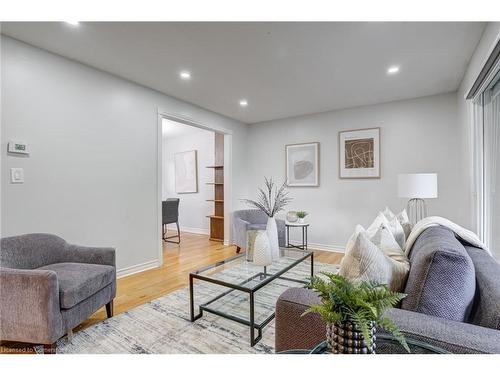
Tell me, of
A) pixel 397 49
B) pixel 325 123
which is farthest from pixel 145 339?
pixel 325 123

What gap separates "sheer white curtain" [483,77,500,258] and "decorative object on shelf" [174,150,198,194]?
5.12 m

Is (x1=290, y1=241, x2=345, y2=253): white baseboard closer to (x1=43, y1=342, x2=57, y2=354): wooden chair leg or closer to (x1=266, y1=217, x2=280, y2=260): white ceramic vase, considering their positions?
(x1=266, y1=217, x2=280, y2=260): white ceramic vase

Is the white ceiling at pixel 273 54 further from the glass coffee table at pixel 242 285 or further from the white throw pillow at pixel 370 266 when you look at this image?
the glass coffee table at pixel 242 285

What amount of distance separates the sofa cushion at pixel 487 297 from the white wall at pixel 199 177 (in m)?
5.14

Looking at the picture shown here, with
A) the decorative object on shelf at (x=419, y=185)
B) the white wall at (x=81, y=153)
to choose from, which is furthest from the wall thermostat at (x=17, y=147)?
the decorative object on shelf at (x=419, y=185)

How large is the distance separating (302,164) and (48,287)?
12.9ft

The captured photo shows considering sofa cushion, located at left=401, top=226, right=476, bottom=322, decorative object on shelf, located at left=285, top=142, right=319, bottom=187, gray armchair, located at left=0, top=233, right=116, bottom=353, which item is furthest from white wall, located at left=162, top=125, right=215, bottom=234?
sofa cushion, located at left=401, top=226, right=476, bottom=322

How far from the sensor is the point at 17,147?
88.1 inches

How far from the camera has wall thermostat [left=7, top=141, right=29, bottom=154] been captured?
2195 millimetres

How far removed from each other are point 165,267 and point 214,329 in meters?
1.75

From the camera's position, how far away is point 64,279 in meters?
1.74

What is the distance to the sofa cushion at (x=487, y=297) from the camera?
87cm

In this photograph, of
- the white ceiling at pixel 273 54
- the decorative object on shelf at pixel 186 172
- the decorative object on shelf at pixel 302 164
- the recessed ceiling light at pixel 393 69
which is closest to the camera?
the white ceiling at pixel 273 54
